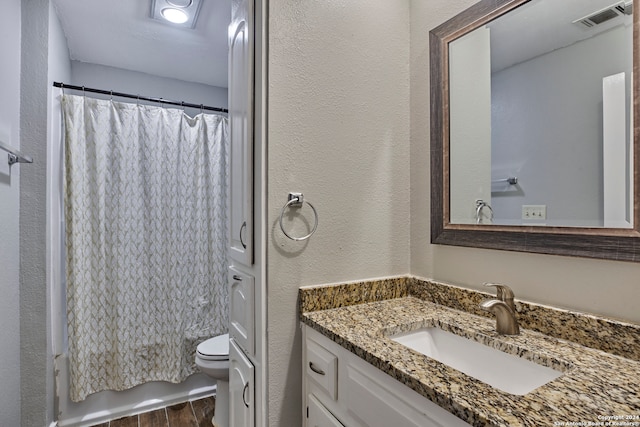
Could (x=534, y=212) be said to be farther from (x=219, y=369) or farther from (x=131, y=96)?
(x=131, y=96)

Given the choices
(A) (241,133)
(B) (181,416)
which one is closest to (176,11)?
(A) (241,133)

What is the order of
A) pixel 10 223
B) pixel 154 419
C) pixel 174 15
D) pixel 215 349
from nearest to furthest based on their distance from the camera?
pixel 10 223, pixel 174 15, pixel 215 349, pixel 154 419

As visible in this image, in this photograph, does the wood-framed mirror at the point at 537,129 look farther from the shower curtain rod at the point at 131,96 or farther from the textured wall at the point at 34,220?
the textured wall at the point at 34,220

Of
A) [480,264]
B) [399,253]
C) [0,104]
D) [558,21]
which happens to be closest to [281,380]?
[399,253]

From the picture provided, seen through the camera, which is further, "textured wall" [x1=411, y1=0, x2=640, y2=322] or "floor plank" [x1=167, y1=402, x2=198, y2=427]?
"floor plank" [x1=167, y1=402, x2=198, y2=427]

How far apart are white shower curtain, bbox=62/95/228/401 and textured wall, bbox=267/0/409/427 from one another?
1407 mm

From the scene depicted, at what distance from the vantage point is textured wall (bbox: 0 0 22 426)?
4.56 feet

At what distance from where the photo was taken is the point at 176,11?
178 centimetres

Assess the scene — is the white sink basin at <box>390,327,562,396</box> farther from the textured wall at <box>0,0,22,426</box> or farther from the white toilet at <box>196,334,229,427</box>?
the textured wall at <box>0,0,22,426</box>

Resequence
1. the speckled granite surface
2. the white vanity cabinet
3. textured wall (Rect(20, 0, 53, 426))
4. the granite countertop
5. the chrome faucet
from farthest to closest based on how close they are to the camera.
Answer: textured wall (Rect(20, 0, 53, 426))
the chrome faucet
the speckled granite surface
the white vanity cabinet
the granite countertop

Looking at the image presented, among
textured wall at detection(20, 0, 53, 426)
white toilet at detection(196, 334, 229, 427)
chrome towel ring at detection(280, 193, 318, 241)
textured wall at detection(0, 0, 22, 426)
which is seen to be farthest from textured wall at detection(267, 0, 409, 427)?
textured wall at detection(20, 0, 53, 426)

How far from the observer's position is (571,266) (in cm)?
90

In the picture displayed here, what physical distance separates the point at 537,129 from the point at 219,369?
1.89m

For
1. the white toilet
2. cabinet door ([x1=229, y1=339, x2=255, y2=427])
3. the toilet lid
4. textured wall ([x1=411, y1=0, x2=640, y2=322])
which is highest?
textured wall ([x1=411, y1=0, x2=640, y2=322])
